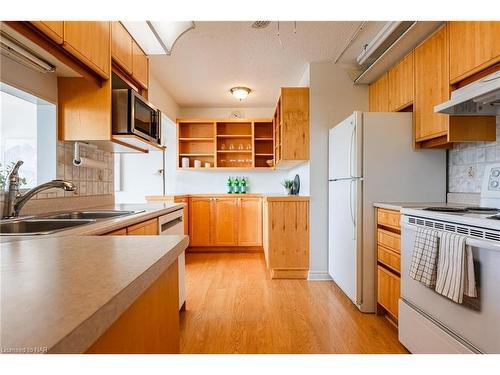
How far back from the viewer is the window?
6.24ft

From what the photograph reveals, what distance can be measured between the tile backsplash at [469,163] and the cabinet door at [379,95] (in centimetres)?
82

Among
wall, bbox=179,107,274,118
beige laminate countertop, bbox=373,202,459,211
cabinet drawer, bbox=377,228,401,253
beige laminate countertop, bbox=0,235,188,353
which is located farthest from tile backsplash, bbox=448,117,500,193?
wall, bbox=179,107,274,118

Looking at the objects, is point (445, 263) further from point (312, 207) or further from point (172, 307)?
point (312, 207)

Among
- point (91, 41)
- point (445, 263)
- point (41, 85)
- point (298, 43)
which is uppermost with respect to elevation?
point (298, 43)

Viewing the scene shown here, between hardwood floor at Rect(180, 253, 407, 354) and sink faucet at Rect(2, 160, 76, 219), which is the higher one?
sink faucet at Rect(2, 160, 76, 219)

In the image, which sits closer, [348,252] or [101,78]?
[101,78]

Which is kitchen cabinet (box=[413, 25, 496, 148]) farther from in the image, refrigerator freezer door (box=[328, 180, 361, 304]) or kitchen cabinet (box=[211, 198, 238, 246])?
kitchen cabinet (box=[211, 198, 238, 246])

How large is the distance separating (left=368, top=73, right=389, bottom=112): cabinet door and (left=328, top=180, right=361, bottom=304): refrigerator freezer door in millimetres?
925

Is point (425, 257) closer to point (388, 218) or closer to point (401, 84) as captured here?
point (388, 218)

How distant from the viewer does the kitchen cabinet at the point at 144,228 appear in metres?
1.58

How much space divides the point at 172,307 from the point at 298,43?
2809 millimetres
